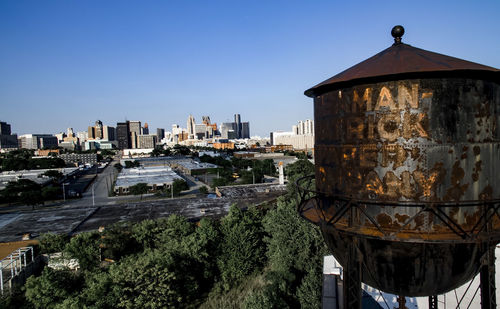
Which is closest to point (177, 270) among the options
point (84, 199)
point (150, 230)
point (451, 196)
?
point (150, 230)

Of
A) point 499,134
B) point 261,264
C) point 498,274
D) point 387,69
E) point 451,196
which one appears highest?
point 387,69

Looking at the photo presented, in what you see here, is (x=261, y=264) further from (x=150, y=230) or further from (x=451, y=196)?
(x=451, y=196)

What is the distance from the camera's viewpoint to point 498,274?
1177 cm

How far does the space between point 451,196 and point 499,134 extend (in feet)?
5.34

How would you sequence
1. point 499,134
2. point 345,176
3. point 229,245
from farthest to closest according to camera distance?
point 229,245
point 345,176
point 499,134

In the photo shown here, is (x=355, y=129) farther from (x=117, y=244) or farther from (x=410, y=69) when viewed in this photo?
(x=117, y=244)

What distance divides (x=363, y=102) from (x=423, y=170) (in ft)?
5.13

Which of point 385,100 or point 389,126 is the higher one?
point 385,100

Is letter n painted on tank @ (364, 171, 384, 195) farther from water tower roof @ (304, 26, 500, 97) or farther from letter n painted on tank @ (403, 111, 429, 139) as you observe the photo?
water tower roof @ (304, 26, 500, 97)

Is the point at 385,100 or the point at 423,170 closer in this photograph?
the point at 423,170

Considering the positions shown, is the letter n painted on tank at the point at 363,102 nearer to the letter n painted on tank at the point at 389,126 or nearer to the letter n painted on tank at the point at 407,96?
the letter n painted on tank at the point at 389,126

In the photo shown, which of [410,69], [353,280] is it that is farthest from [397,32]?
[353,280]

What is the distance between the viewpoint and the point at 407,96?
5.17 metres

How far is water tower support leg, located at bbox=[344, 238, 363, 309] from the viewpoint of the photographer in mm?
5301
